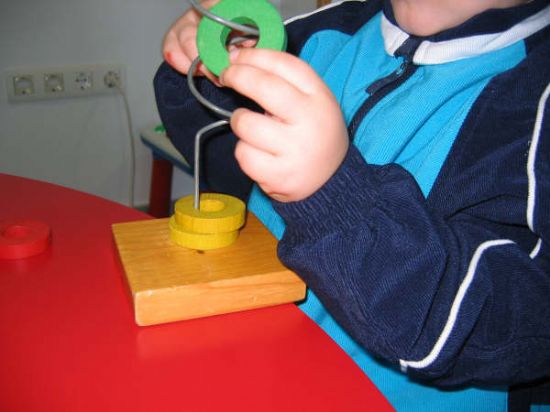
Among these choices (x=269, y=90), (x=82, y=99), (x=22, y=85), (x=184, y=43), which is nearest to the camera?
(x=269, y=90)

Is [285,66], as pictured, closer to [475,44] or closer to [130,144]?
[475,44]

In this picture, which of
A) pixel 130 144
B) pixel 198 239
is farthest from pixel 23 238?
pixel 130 144

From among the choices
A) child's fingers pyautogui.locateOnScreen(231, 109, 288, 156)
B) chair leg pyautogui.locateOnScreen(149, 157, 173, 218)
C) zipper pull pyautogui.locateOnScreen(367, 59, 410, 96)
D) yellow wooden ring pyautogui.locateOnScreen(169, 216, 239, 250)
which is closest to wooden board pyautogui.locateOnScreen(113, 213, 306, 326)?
yellow wooden ring pyautogui.locateOnScreen(169, 216, 239, 250)

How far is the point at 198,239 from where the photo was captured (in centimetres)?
54

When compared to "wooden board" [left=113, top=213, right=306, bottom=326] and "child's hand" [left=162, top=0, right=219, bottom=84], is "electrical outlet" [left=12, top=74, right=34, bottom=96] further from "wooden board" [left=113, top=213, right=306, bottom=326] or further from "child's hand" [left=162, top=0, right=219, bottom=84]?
"wooden board" [left=113, top=213, right=306, bottom=326]

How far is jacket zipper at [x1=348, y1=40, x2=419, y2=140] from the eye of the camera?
0.66 meters

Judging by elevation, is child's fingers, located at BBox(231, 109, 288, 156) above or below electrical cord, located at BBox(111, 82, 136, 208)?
above

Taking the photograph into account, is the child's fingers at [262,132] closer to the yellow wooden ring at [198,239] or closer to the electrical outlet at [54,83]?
the yellow wooden ring at [198,239]

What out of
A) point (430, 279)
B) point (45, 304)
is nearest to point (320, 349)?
point (430, 279)

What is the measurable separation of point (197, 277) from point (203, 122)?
1.09 feet

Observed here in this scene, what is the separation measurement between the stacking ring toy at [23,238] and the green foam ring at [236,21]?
0.26 metres

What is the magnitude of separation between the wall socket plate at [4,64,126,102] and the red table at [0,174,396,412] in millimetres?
1333

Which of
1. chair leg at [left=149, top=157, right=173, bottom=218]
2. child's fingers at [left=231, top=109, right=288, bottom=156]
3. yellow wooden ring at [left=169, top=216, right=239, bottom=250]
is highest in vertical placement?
child's fingers at [left=231, top=109, right=288, bottom=156]

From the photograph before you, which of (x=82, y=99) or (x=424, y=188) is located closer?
(x=424, y=188)
